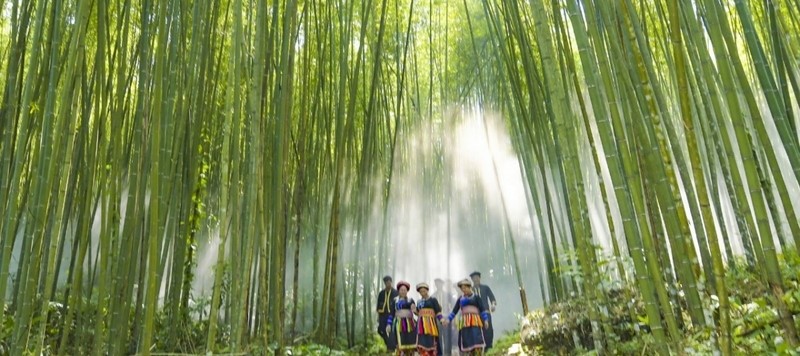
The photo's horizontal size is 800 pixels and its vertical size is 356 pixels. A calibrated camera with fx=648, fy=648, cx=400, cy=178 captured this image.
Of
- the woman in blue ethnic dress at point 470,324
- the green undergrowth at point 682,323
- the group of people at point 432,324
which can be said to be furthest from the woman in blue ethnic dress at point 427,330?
the green undergrowth at point 682,323

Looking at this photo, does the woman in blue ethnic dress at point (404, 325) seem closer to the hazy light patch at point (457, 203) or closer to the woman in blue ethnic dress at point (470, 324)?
the woman in blue ethnic dress at point (470, 324)

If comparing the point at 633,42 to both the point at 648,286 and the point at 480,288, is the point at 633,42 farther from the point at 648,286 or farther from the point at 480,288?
the point at 480,288

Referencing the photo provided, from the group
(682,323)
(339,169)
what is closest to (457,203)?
(339,169)

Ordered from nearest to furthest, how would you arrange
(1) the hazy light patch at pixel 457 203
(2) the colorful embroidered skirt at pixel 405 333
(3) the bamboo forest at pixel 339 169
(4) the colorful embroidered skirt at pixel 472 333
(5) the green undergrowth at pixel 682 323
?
(3) the bamboo forest at pixel 339 169, (5) the green undergrowth at pixel 682 323, (4) the colorful embroidered skirt at pixel 472 333, (2) the colorful embroidered skirt at pixel 405 333, (1) the hazy light patch at pixel 457 203

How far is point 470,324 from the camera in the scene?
488cm

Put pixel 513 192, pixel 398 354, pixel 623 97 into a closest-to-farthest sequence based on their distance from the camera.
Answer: pixel 623 97 → pixel 398 354 → pixel 513 192

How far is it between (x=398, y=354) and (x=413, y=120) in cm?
440

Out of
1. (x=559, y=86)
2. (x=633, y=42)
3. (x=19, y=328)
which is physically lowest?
(x=19, y=328)

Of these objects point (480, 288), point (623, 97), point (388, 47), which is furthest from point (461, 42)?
point (623, 97)

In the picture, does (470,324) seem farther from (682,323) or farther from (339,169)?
(682,323)

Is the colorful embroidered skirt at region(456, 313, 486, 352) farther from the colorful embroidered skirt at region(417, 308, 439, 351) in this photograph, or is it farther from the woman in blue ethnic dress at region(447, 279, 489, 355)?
the colorful embroidered skirt at region(417, 308, 439, 351)

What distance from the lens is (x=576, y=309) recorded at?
417 centimetres

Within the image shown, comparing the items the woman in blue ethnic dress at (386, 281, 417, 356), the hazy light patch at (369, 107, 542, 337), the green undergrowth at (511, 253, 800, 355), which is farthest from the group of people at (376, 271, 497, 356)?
the hazy light patch at (369, 107, 542, 337)

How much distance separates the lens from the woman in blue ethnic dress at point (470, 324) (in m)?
4.87
